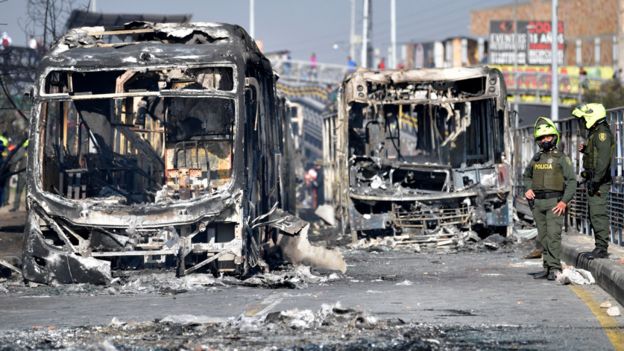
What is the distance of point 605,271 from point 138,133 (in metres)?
5.70

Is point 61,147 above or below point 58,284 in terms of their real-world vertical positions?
above

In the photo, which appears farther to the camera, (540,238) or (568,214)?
(568,214)

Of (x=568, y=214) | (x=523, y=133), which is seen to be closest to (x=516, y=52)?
(x=523, y=133)

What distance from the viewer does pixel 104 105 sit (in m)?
14.2

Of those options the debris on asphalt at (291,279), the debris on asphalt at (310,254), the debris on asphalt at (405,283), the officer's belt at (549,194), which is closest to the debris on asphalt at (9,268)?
the debris on asphalt at (291,279)

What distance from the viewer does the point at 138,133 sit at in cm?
1453

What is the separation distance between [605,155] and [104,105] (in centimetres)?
579

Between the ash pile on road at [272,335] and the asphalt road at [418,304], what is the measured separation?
27cm

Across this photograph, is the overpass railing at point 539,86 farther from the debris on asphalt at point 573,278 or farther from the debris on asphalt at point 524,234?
the debris on asphalt at point 573,278

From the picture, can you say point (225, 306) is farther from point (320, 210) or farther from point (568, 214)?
point (320, 210)

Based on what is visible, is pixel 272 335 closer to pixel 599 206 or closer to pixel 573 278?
pixel 573 278

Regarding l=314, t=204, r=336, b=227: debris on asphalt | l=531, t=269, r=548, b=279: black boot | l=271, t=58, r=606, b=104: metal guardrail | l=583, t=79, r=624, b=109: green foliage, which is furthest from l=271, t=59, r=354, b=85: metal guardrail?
l=531, t=269, r=548, b=279: black boot

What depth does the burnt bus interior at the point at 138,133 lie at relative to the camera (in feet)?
45.0

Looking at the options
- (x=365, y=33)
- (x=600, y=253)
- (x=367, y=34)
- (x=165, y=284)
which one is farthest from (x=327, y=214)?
(x=367, y=34)
